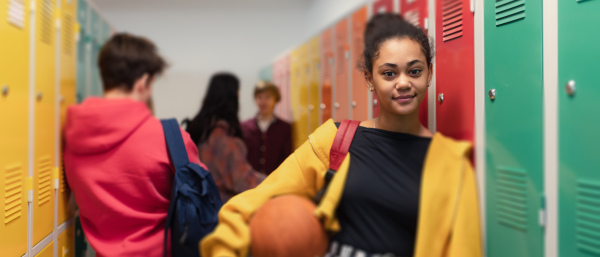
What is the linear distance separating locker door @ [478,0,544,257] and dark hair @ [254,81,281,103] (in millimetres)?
699

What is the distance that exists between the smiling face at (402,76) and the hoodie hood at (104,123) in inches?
27.3

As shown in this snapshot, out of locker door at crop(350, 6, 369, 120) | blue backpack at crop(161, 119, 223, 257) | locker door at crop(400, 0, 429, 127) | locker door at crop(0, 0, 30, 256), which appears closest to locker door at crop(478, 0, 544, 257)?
locker door at crop(400, 0, 429, 127)

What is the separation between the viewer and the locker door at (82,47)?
5.15ft

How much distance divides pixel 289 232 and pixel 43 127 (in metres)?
1.13

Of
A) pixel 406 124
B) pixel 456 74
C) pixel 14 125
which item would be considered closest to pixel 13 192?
pixel 14 125

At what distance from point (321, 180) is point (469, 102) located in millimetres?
329

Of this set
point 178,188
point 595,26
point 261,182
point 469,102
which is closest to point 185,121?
point 178,188

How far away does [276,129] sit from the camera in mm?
1238

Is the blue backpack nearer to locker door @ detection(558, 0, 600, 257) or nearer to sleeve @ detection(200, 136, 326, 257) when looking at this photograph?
sleeve @ detection(200, 136, 326, 257)

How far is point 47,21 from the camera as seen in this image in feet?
4.99

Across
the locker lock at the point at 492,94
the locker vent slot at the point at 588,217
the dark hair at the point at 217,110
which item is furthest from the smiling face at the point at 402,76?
the dark hair at the point at 217,110

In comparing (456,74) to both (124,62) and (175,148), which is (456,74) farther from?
(124,62)

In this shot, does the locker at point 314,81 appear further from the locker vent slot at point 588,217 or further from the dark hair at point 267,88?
the locker vent slot at point 588,217

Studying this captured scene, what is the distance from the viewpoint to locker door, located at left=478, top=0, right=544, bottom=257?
32.4 inches
